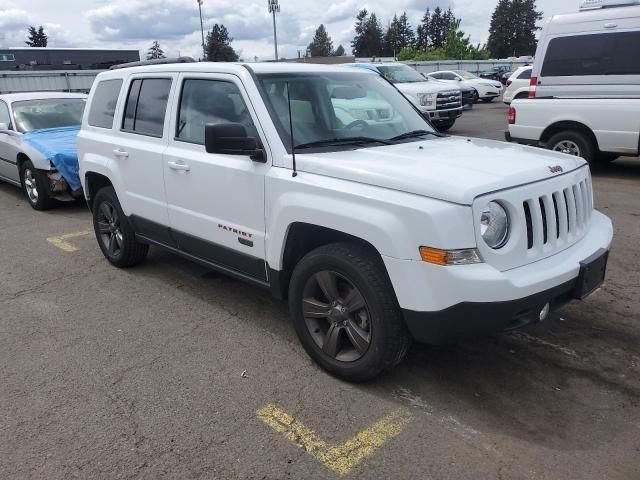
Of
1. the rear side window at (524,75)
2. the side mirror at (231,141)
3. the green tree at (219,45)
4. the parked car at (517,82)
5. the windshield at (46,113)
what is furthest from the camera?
the green tree at (219,45)

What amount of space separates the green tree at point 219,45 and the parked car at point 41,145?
51784 millimetres

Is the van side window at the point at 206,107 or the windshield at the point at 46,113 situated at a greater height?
the van side window at the point at 206,107

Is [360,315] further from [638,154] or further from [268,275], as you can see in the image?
[638,154]

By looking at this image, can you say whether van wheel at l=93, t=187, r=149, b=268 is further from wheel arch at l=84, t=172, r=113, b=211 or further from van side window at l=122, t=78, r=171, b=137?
van side window at l=122, t=78, r=171, b=137

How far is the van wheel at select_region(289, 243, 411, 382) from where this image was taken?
302 centimetres

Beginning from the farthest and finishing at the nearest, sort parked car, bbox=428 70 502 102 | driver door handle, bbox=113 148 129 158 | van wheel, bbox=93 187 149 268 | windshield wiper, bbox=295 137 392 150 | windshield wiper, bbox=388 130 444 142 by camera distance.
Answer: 1. parked car, bbox=428 70 502 102
2. van wheel, bbox=93 187 149 268
3. driver door handle, bbox=113 148 129 158
4. windshield wiper, bbox=388 130 444 142
5. windshield wiper, bbox=295 137 392 150

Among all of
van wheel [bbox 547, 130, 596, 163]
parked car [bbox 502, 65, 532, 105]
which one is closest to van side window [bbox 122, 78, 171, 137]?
van wheel [bbox 547, 130, 596, 163]

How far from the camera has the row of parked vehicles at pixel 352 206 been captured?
2.80 m

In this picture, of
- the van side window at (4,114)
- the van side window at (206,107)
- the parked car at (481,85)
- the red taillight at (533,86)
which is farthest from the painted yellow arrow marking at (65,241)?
the parked car at (481,85)

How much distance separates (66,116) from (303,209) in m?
7.33

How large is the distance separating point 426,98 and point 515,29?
100 meters

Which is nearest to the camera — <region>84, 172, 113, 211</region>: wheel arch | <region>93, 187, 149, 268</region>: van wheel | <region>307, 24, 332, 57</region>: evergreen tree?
<region>93, 187, 149, 268</region>: van wheel

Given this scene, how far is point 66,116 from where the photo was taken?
913 cm

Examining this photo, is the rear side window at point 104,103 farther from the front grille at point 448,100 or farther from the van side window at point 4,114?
the front grille at point 448,100
